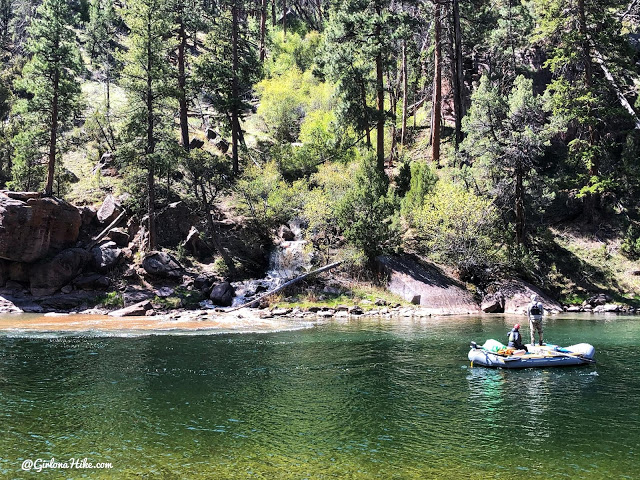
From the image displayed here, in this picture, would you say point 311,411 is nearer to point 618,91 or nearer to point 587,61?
point 587,61

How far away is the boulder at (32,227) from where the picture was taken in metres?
31.6

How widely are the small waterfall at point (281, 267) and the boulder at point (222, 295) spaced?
0.37m

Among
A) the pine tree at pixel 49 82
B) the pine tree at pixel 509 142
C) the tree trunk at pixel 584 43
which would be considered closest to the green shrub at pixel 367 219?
the pine tree at pixel 509 142

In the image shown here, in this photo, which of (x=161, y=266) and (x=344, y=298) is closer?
(x=344, y=298)

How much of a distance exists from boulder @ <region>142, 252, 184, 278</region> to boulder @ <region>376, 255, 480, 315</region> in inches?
524

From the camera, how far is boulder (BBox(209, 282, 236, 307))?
31938mm

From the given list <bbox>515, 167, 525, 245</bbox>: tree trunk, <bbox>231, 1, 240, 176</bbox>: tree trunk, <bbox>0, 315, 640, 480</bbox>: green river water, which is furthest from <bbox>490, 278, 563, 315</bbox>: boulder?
<bbox>231, 1, 240, 176</bbox>: tree trunk

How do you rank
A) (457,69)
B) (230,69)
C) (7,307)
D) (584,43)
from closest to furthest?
1. (7,307)
2. (584,43)
3. (457,69)
4. (230,69)

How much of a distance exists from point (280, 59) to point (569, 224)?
145ft

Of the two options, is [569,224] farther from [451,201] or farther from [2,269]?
[2,269]

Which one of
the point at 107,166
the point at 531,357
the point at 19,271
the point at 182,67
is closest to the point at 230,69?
the point at 182,67

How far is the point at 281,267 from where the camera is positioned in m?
36.6

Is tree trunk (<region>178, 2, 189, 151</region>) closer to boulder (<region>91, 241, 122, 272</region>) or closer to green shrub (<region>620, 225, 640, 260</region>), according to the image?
boulder (<region>91, 241, 122, 272</region>)

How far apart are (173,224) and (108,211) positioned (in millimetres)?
4717
